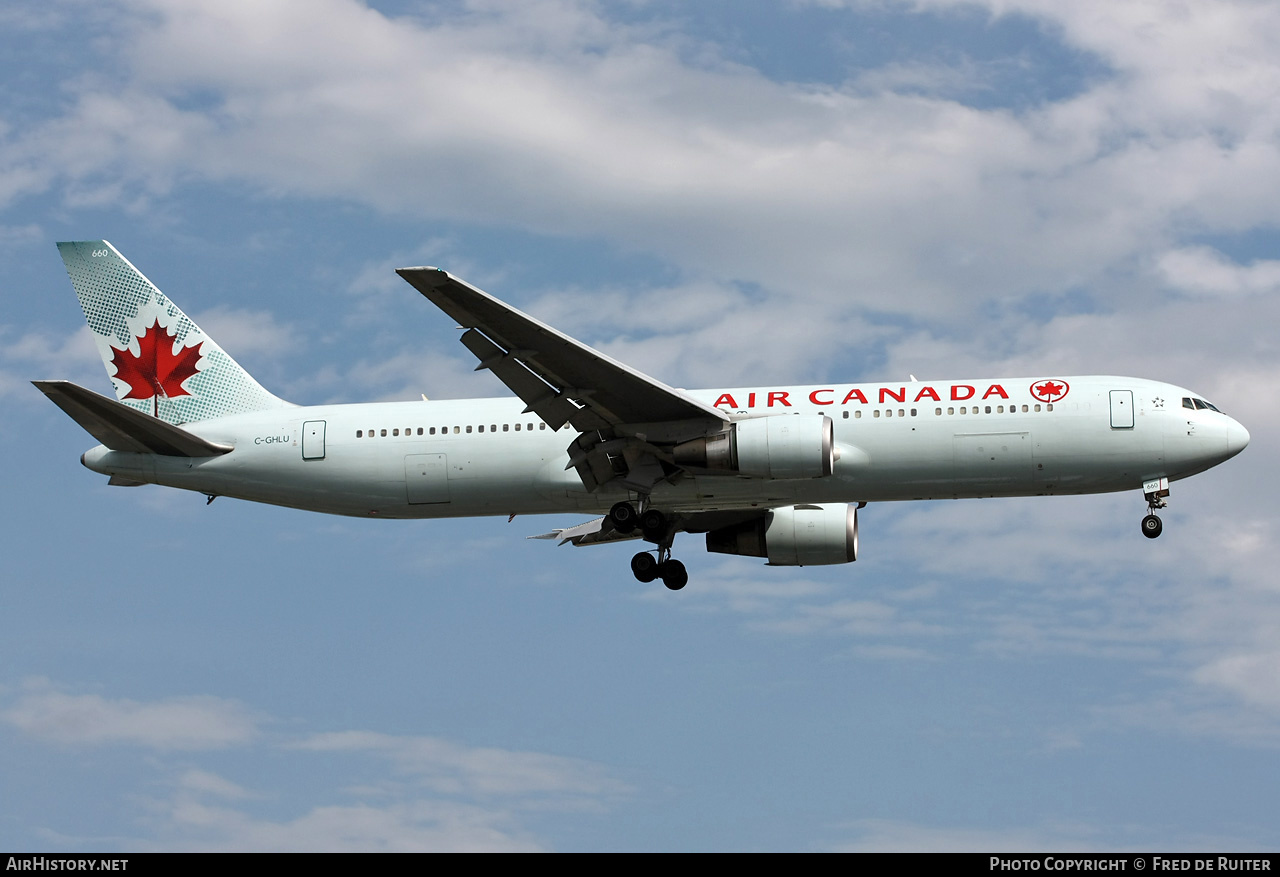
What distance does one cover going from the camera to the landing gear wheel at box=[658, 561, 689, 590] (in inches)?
1529

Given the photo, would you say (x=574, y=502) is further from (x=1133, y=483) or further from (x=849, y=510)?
(x=1133, y=483)

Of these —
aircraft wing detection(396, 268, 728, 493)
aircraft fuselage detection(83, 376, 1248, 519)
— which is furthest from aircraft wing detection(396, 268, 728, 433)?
aircraft fuselage detection(83, 376, 1248, 519)

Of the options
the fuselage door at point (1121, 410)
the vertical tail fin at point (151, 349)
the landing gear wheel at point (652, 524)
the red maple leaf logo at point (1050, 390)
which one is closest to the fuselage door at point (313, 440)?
the vertical tail fin at point (151, 349)

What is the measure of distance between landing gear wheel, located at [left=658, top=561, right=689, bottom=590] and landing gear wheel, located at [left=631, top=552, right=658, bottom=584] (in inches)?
15.3

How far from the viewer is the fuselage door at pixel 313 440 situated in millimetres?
37125

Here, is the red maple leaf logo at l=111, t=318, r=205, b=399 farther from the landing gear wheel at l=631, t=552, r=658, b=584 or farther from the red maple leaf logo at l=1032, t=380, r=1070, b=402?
the red maple leaf logo at l=1032, t=380, r=1070, b=402

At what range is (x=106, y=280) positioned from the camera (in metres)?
41.0

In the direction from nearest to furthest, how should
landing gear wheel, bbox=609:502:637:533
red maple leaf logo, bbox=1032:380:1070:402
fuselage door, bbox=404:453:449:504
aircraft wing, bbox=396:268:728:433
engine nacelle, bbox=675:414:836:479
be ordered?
aircraft wing, bbox=396:268:728:433 < engine nacelle, bbox=675:414:836:479 < red maple leaf logo, bbox=1032:380:1070:402 < landing gear wheel, bbox=609:502:637:533 < fuselage door, bbox=404:453:449:504

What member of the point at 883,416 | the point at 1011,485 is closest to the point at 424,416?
the point at 883,416

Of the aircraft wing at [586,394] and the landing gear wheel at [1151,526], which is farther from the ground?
the aircraft wing at [586,394]

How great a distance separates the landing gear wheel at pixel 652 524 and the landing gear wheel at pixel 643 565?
1.67 meters

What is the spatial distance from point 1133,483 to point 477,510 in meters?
15.8

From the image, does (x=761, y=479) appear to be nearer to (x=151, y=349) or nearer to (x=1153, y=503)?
(x=1153, y=503)

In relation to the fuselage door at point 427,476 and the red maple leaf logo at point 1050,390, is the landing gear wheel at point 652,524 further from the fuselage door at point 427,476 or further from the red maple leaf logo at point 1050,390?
the red maple leaf logo at point 1050,390
